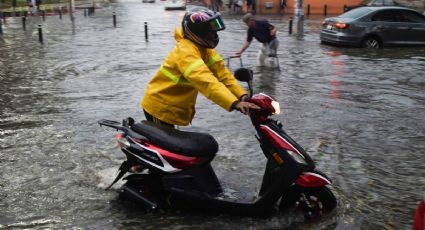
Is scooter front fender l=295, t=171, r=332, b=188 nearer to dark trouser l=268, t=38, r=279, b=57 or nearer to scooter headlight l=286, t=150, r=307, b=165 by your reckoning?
scooter headlight l=286, t=150, r=307, b=165

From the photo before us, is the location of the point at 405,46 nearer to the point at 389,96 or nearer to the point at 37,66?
the point at 389,96

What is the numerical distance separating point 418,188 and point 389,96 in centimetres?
533

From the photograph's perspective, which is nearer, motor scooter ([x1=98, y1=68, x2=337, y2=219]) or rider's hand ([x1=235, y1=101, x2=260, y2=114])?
rider's hand ([x1=235, y1=101, x2=260, y2=114])

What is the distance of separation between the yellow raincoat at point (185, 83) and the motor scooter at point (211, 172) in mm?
186

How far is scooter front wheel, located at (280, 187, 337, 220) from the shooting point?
4758 millimetres

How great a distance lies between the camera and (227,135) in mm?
8094

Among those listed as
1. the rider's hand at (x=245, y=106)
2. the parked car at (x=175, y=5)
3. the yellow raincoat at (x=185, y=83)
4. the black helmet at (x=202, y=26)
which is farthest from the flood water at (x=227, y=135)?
the parked car at (x=175, y=5)

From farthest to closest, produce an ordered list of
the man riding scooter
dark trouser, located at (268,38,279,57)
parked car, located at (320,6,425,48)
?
1. parked car, located at (320,6,425,48)
2. dark trouser, located at (268,38,279,57)
3. the man riding scooter

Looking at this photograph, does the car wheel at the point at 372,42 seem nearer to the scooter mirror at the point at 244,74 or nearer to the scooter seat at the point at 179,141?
the scooter seat at the point at 179,141

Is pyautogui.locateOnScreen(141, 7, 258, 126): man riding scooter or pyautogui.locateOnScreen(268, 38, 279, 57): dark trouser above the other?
pyautogui.locateOnScreen(141, 7, 258, 126): man riding scooter

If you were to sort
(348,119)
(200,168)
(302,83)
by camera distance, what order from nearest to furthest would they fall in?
(200,168)
(348,119)
(302,83)

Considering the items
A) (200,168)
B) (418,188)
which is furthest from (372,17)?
(200,168)

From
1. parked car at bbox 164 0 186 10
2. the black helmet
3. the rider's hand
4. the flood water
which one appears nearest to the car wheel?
the flood water

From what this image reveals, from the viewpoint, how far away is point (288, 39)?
73.9 ft
